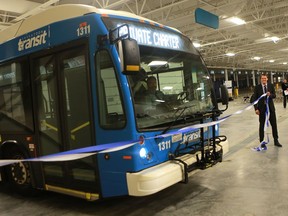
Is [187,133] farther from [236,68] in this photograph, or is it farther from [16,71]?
[236,68]

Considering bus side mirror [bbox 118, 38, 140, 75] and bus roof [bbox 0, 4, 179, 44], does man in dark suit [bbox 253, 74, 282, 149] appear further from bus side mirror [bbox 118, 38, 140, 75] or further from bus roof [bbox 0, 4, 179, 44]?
bus side mirror [bbox 118, 38, 140, 75]

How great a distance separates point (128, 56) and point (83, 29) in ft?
3.02

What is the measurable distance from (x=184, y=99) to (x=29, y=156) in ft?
7.91

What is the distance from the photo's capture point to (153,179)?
343 centimetres

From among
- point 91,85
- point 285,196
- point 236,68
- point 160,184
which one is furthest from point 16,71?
point 236,68

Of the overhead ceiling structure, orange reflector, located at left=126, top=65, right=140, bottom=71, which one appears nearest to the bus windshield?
orange reflector, located at left=126, top=65, right=140, bottom=71

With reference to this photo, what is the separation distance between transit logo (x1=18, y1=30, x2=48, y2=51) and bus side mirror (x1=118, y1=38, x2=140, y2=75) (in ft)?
5.23

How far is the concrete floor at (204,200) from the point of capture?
13.2 ft

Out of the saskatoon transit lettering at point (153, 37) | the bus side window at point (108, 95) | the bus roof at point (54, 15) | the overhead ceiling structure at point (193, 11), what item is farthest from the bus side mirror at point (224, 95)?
the overhead ceiling structure at point (193, 11)

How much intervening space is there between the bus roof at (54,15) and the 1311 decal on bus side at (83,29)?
17cm

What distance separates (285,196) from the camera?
4.29 metres

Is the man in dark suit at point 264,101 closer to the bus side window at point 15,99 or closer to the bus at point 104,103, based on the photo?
the bus at point 104,103

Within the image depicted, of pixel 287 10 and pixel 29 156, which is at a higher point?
pixel 287 10

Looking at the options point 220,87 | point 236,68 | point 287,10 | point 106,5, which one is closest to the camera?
point 220,87
